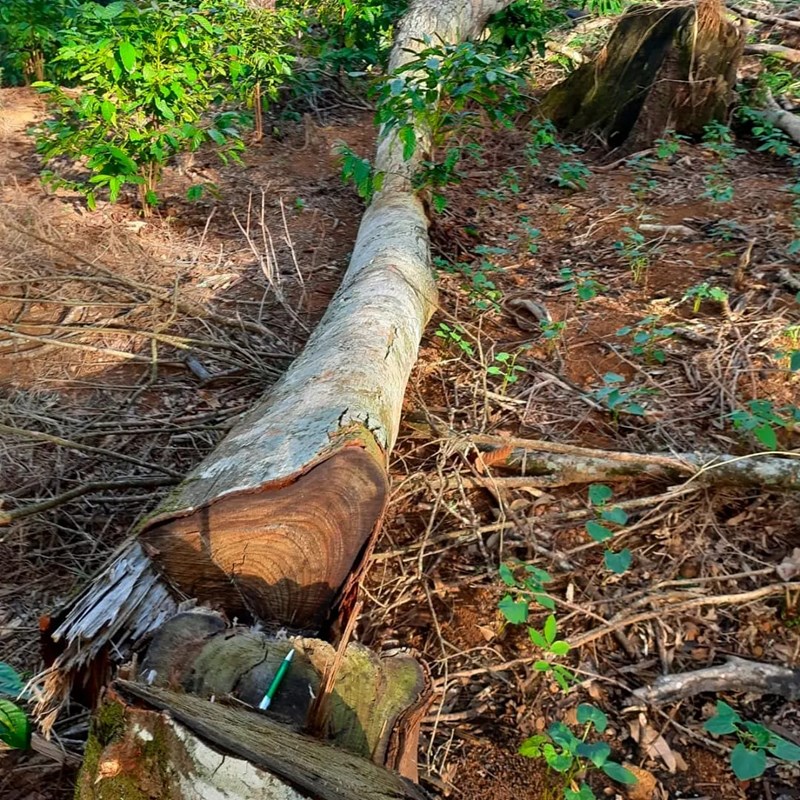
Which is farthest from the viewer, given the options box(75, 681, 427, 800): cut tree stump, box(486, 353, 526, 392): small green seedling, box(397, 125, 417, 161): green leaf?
box(397, 125, 417, 161): green leaf

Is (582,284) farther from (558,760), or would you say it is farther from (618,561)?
(558,760)

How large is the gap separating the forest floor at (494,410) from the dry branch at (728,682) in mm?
32

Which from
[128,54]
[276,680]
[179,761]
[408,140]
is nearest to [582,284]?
[408,140]

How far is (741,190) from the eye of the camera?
4.32m

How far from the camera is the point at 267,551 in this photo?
1.51 meters

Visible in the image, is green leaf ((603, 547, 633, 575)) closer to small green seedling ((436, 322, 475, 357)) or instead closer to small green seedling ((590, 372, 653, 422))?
small green seedling ((590, 372, 653, 422))

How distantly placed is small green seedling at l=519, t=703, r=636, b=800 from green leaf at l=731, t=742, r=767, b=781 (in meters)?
0.22

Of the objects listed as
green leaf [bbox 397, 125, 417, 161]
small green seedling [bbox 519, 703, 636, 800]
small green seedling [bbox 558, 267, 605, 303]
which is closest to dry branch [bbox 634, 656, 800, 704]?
small green seedling [bbox 519, 703, 636, 800]

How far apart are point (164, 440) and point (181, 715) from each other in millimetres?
1640

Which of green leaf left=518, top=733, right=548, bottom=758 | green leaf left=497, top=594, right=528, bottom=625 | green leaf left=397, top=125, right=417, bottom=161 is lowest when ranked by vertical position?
green leaf left=518, top=733, right=548, bottom=758

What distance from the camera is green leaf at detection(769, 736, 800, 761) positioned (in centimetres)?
132

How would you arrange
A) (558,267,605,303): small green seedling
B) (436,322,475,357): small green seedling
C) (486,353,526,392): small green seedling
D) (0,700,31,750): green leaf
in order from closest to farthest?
(0,700,31,750): green leaf, (486,353,526,392): small green seedling, (436,322,475,357): small green seedling, (558,267,605,303): small green seedling

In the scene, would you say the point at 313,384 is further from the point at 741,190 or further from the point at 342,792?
the point at 741,190

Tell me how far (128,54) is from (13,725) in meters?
3.74
